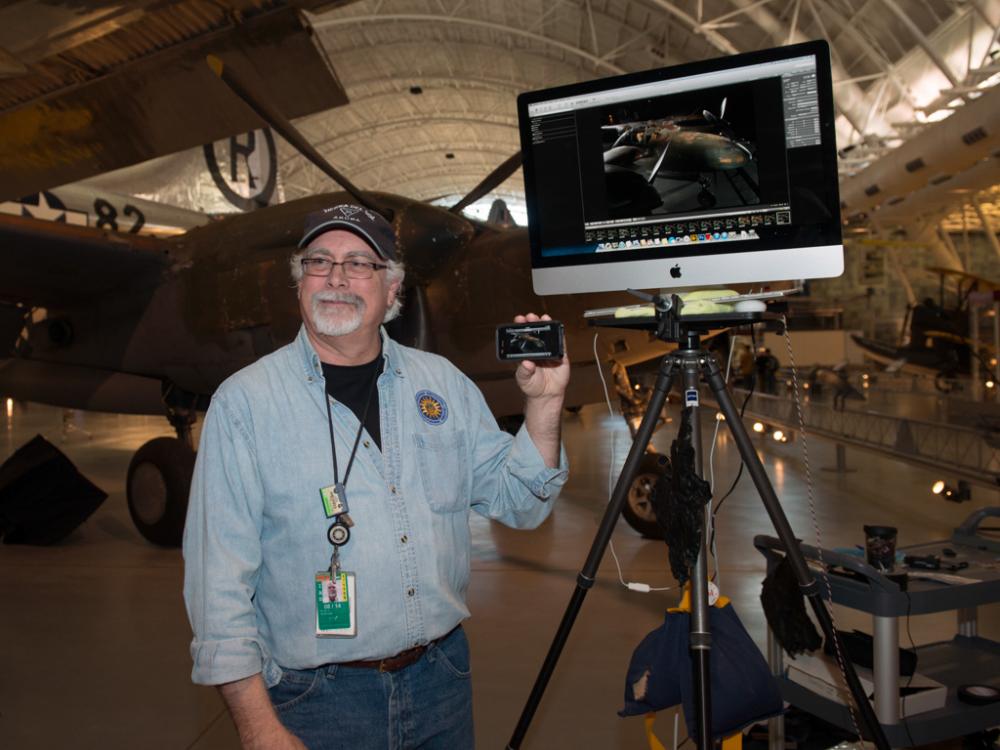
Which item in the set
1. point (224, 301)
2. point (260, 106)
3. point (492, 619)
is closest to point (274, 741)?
point (492, 619)

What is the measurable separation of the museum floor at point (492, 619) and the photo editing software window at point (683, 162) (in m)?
0.83

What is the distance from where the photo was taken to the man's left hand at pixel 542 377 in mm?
1957

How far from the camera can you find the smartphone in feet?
6.09

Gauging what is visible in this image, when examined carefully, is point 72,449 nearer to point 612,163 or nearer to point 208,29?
point 208,29

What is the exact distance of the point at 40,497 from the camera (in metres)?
7.07

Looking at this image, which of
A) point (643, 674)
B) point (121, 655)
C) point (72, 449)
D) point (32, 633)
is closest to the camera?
point (643, 674)

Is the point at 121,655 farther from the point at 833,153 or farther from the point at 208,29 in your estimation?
the point at 833,153

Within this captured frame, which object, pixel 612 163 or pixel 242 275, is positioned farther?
pixel 242 275

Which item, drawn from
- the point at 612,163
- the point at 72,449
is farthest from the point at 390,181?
the point at 612,163

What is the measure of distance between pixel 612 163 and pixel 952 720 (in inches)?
85.6

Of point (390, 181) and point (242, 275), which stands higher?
point (390, 181)

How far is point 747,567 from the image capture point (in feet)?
18.5

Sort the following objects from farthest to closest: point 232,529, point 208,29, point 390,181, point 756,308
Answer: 1. point 390,181
2. point 208,29
3. point 756,308
4. point 232,529

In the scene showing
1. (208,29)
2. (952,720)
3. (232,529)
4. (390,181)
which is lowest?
(952,720)
